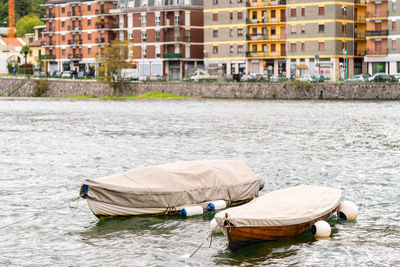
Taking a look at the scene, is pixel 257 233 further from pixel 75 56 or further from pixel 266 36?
pixel 75 56

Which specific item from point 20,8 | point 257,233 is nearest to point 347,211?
point 257,233

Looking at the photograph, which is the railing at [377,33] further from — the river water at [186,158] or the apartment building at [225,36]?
the river water at [186,158]

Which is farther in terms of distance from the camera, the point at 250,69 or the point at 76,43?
the point at 76,43

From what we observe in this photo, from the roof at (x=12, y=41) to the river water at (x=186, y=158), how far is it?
97.6m

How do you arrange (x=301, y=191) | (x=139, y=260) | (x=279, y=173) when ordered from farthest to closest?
(x=279, y=173)
(x=301, y=191)
(x=139, y=260)

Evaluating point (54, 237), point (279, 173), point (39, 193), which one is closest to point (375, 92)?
point (279, 173)

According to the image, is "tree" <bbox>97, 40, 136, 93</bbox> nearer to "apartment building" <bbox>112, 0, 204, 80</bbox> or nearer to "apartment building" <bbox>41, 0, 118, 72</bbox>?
"apartment building" <bbox>112, 0, 204, 80</bbox>

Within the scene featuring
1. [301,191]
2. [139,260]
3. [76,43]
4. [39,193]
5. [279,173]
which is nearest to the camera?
[139,260]

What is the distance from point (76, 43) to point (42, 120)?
247 feet

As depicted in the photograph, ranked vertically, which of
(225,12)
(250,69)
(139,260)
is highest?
(225,12)

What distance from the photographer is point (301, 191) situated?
21.5 meters

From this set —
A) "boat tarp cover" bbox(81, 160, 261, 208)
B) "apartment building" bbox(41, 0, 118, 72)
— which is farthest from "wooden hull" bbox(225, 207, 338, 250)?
"apartment building" bbox(41, 0, 118, 72)

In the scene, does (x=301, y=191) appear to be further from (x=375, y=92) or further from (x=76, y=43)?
(x=76, y=43)

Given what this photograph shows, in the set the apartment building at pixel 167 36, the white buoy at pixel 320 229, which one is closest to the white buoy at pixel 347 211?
the white buoy at pixel 320 229
